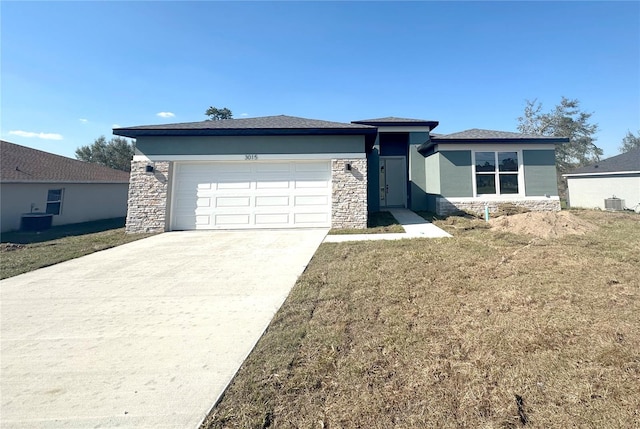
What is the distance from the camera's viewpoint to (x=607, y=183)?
15367 mm

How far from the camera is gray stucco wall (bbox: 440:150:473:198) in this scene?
11.1 meters

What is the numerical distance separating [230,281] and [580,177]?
73.4ft

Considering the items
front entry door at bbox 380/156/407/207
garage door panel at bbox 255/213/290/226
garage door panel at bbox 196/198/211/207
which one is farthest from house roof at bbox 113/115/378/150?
front entry door at bbox 380/156/407/207

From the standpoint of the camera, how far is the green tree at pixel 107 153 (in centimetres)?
2867

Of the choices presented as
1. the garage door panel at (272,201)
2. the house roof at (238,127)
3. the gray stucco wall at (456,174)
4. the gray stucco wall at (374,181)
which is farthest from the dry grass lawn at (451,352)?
the gray stucco wall at (374,181)

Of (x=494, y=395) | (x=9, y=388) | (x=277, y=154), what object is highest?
(x=277, y=154)

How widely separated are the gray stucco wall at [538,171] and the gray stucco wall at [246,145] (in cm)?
724

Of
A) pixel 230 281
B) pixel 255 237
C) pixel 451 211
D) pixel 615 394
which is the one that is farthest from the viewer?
pixel 451 211

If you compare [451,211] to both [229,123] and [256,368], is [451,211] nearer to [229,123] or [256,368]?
[229,123]

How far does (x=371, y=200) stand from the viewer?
13086mm

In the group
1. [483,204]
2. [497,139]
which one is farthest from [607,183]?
[483,204]

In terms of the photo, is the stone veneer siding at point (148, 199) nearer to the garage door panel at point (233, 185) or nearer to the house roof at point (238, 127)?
the house roof at point (238, 127)

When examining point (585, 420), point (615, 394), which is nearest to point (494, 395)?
point (585, 420)

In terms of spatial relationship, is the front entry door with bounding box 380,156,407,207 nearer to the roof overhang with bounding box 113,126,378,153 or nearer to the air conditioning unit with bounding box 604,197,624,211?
the roof overhang with bounding box 113,126,378,153
